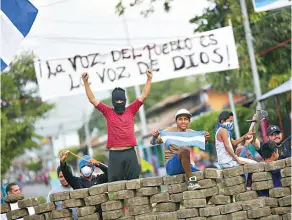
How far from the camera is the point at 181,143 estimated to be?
9.73 m

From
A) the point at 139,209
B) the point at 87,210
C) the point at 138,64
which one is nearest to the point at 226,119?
the point at 139,209

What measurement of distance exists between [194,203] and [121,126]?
5.02ft

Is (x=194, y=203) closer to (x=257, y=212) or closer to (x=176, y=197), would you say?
(x=176, y=197)

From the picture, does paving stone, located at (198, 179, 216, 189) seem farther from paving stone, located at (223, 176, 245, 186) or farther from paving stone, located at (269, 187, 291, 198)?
paving stone, located at (269, 187, 291, 198)

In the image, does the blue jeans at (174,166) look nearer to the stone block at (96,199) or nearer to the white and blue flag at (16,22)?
the stone block at (96,199)

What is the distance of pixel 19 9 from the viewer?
1138 centimetres

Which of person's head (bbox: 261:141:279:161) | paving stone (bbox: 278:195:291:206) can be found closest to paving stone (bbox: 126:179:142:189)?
paving stone (bbox: 278:195:291:206)

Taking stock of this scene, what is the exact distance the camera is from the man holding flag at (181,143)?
9477 mm

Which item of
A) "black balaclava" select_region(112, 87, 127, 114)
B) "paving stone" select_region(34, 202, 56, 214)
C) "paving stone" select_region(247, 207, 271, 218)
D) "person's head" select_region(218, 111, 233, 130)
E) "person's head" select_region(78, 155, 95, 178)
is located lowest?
"paving stone" select_region(247, 207, 271, 218)

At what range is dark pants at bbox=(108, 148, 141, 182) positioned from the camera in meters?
10.2

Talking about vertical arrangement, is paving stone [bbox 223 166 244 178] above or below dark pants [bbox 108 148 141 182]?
below

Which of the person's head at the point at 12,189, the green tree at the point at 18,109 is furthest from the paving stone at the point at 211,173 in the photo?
the green tree at the point at 18,109

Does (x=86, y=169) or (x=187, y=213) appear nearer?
(x=187, y=213)

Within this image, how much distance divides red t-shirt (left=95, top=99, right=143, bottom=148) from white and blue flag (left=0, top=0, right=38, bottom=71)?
1.88 m
